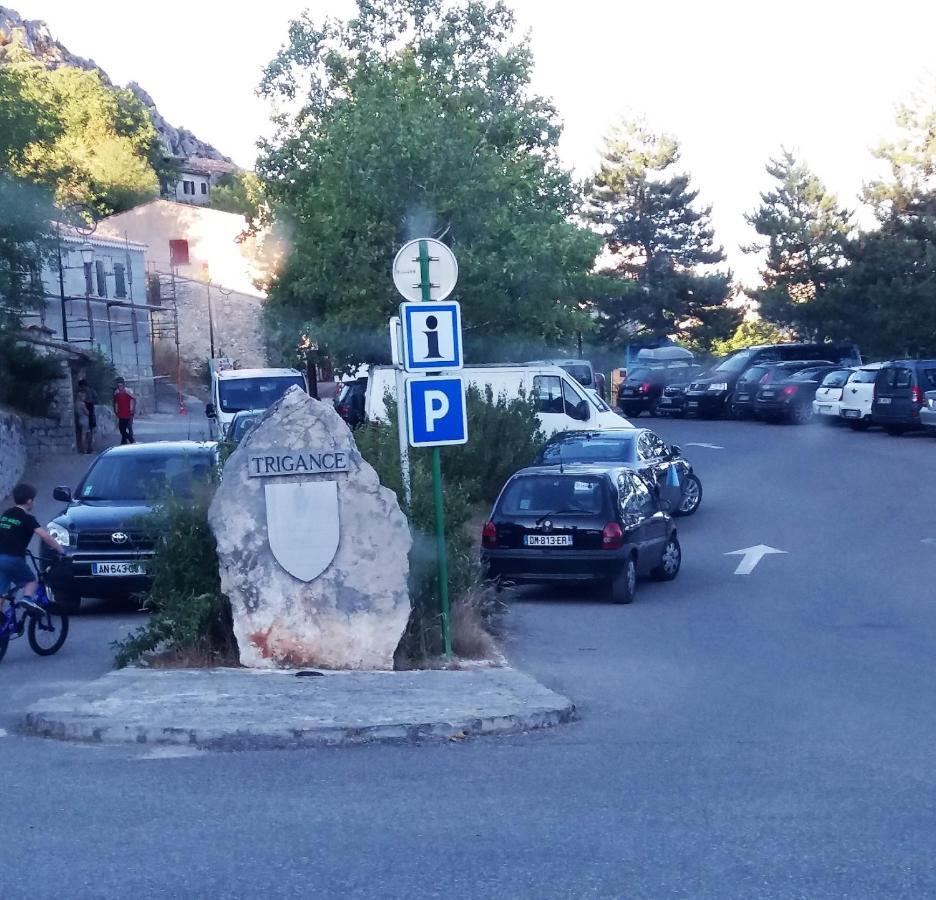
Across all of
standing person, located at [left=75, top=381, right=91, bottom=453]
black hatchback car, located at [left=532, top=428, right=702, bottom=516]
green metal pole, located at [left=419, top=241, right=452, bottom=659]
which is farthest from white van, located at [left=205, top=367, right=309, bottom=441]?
green metal pole, located at [left=419, top=241, right=452, bottom=659]

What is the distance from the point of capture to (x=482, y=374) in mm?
25281

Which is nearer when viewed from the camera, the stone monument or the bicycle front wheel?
the stone monument

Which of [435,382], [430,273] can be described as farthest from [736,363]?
[435,382]

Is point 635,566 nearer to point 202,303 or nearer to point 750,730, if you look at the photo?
point 750,730

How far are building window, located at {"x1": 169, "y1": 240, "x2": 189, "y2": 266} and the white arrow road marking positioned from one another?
44.6m

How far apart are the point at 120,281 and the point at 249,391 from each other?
27012 millimetres

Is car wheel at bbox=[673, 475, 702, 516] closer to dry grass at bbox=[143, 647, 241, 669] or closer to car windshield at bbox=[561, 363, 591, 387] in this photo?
dry grass at bbox=[143, 647, 241, 669]

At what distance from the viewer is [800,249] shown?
6219 centimetres

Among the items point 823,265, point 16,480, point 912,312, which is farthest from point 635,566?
point 823,265

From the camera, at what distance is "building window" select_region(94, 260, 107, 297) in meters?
55.1

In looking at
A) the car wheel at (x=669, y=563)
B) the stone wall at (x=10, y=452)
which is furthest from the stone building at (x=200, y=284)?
the car wheel at (x=669, y=563)

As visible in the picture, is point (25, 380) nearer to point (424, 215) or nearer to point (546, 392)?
point (424, 215)

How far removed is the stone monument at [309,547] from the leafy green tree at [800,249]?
148 ft

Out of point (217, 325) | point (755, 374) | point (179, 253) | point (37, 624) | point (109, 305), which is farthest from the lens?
point (217, 325)
